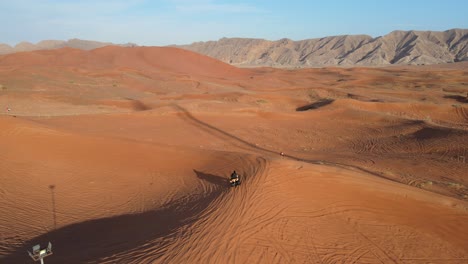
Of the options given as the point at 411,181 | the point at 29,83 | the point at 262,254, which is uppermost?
the point at 29,83

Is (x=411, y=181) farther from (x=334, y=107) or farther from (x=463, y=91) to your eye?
(x=463, y=91)

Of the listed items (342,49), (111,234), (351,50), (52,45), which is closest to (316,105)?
(111,234)

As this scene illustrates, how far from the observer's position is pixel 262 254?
5.01 metres

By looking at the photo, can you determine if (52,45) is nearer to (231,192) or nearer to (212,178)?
(212,178)

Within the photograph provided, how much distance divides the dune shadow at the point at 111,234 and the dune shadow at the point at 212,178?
67 centimetres

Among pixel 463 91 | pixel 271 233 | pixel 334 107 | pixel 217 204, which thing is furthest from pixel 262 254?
pixel 463 91

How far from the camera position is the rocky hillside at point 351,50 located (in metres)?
94.6

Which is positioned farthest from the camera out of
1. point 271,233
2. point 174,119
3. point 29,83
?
point 29,83

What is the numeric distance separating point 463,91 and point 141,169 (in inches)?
1401

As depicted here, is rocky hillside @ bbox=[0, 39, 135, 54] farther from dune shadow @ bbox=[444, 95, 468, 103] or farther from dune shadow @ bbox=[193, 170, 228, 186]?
dune shadow @ bbox=[193, 170, 228, 186]

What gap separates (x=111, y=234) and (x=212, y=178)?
3.01 m

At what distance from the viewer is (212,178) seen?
830 centimetres

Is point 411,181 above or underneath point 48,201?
underneath

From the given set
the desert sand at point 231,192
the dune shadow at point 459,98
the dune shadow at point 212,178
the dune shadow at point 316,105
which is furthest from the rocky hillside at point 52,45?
the dune shadow at point 212,178
